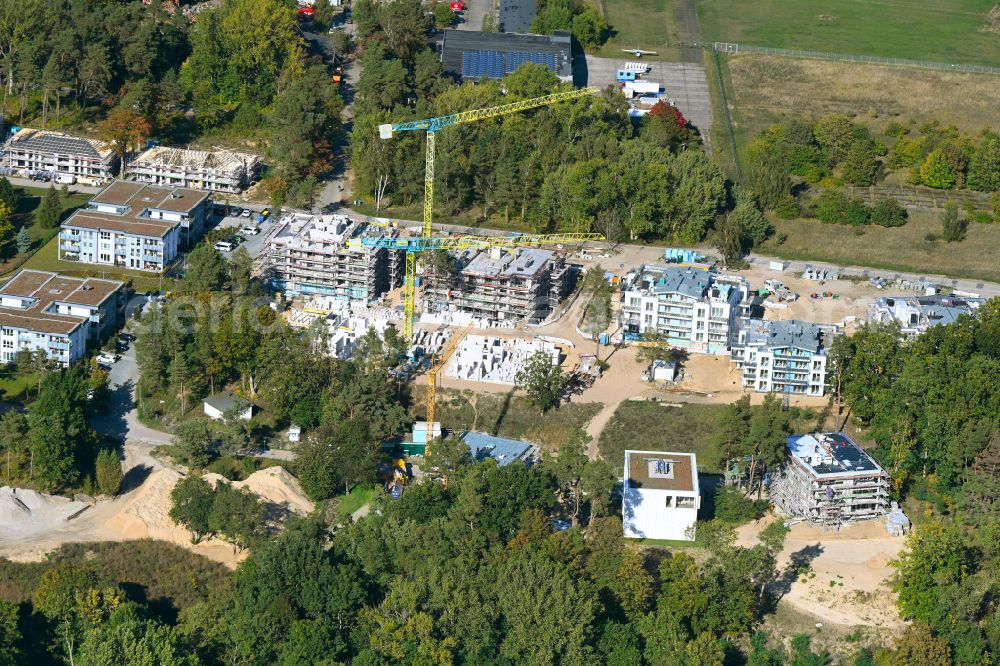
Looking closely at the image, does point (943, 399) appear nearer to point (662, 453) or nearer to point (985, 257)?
point (662, 453)

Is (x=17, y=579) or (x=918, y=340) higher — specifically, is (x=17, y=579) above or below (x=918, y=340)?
below

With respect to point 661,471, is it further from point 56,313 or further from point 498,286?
point 56,313

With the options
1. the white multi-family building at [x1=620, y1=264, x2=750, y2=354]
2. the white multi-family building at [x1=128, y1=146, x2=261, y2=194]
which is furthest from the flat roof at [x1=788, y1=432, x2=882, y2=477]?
the white multi-family building at [x1=128, y1=146, x2=261, y2=194]

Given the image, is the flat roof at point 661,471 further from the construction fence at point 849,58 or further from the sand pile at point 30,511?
the construction fence at point 849,58

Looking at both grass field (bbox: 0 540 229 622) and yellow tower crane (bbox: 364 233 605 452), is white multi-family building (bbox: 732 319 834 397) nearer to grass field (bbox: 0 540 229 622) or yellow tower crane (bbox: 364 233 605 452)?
yellow tower crane (bbox: 364 233 605 452)

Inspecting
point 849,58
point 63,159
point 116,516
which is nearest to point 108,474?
point 116,516

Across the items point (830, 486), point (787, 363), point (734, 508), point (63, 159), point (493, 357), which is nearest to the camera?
point (830, 486)

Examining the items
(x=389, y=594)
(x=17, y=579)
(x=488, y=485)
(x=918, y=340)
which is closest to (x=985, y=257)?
(x=918, y=340)
